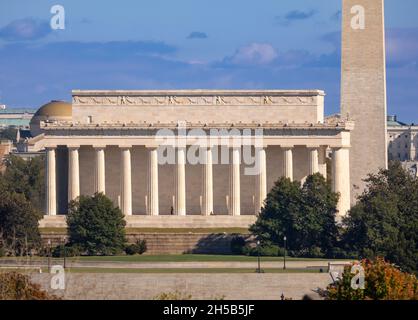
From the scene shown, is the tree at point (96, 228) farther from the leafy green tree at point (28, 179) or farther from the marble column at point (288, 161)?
the marble column at point (288, 161)

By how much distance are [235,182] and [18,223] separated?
27.1 meters

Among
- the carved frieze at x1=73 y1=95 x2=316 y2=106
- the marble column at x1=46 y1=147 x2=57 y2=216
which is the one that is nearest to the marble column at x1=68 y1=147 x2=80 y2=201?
the marble column at x1=46 y1=147 x2=57 y2=216

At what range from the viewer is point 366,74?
481ft

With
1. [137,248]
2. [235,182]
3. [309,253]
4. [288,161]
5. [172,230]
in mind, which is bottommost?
[309,253]

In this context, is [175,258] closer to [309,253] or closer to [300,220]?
[309,253]

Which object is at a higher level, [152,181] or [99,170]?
[99,170]

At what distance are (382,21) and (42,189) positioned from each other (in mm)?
40039

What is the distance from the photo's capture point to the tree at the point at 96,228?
13338 centimetres

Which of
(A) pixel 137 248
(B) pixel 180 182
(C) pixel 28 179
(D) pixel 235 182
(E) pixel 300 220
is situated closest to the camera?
(E) pixel 300 220

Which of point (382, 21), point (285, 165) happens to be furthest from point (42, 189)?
point (382, 21)

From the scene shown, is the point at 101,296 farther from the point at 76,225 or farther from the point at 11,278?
the point at 76,225

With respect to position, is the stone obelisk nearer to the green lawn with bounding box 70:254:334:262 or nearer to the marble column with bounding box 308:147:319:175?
the marble column with bounding box 308:147:319:175

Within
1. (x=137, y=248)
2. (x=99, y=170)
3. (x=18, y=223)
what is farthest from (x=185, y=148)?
(x=18, y=223)

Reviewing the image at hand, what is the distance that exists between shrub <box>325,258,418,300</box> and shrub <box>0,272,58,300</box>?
471 inches
